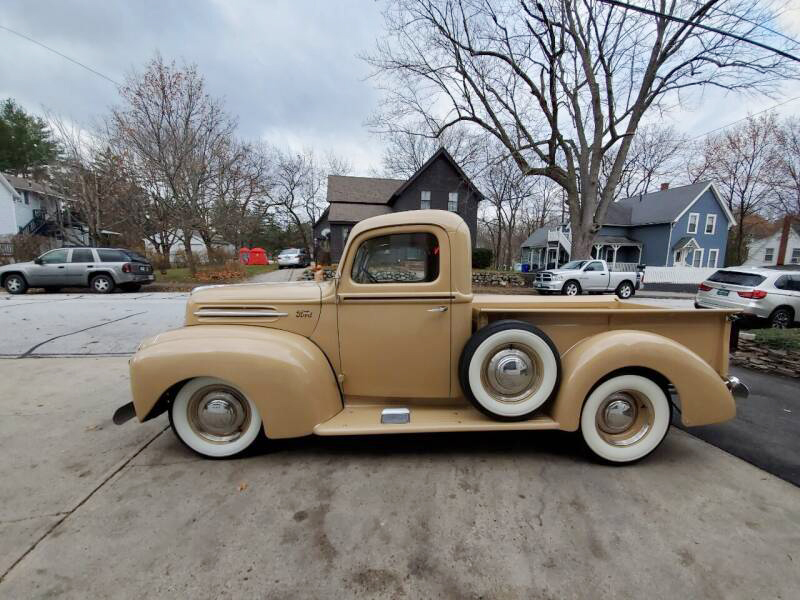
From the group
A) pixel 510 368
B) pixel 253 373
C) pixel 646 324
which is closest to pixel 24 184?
pixel 253 373

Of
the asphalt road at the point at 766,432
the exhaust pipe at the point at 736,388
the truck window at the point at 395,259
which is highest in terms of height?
the truck window at the point at 395,259

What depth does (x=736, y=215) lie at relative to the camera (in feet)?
106

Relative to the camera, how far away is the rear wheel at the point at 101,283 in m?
11.8

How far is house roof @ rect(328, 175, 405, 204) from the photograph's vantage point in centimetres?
2608

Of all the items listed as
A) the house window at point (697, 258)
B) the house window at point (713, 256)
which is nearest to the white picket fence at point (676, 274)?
the house window at point (697, 258)

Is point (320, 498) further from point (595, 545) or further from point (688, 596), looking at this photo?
point (688, 596)

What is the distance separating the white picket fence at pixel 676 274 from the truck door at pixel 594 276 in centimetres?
761

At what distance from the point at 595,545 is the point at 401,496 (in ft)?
3.71

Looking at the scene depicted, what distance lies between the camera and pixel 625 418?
263cm

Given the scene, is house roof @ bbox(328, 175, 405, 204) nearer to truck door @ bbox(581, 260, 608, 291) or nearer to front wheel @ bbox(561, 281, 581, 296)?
front wheel @ bbox(561, 281, 581, 296)

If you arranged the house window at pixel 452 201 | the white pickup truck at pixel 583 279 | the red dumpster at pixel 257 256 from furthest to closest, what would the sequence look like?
the red dumpster at pixel 257 256 < the house window at pixel 452 201 < the white pickup truck at pixel 583 279

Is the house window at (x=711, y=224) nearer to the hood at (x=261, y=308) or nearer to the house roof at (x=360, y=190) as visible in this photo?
the house roof at (x=360, y=190)

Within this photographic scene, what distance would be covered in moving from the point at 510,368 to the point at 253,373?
74.0 inches

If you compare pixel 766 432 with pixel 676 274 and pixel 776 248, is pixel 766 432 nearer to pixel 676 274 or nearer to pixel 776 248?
pixel 676 274
